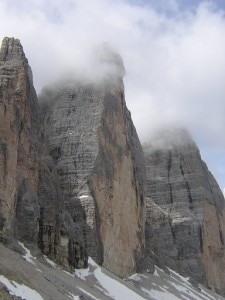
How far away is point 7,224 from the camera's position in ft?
165

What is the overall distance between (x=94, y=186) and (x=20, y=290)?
3950 centimetres

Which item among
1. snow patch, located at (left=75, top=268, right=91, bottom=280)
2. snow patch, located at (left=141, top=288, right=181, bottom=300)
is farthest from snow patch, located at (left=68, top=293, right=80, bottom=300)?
snow patch, located at (left=141, top=288, right=181, bottom=300)

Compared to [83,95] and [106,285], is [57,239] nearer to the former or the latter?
[106,285]

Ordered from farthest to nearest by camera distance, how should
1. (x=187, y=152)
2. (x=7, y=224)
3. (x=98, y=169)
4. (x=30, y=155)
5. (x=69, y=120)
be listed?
(x=187, y=152), (x=69, y=120), (x=98, y=169), (x=30, y=155), (x=7, y=224)

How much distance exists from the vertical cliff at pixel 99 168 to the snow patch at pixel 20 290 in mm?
25469

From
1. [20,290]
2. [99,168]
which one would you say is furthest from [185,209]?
[20,290]

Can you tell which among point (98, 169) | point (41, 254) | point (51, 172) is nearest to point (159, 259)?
point (98, 169)

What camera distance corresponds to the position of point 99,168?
73.8 meters

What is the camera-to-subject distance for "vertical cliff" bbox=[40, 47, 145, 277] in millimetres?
68688

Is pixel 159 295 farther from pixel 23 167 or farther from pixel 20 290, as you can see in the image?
pixel 20 290

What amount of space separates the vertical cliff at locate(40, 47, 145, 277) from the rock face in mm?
20920

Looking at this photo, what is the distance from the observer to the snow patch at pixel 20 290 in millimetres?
31644

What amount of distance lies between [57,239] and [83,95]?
2977 centimetres

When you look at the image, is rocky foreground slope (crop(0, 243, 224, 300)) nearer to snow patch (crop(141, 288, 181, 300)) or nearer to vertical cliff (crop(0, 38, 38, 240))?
snow patch (crop(141, 288, 181, 300))
